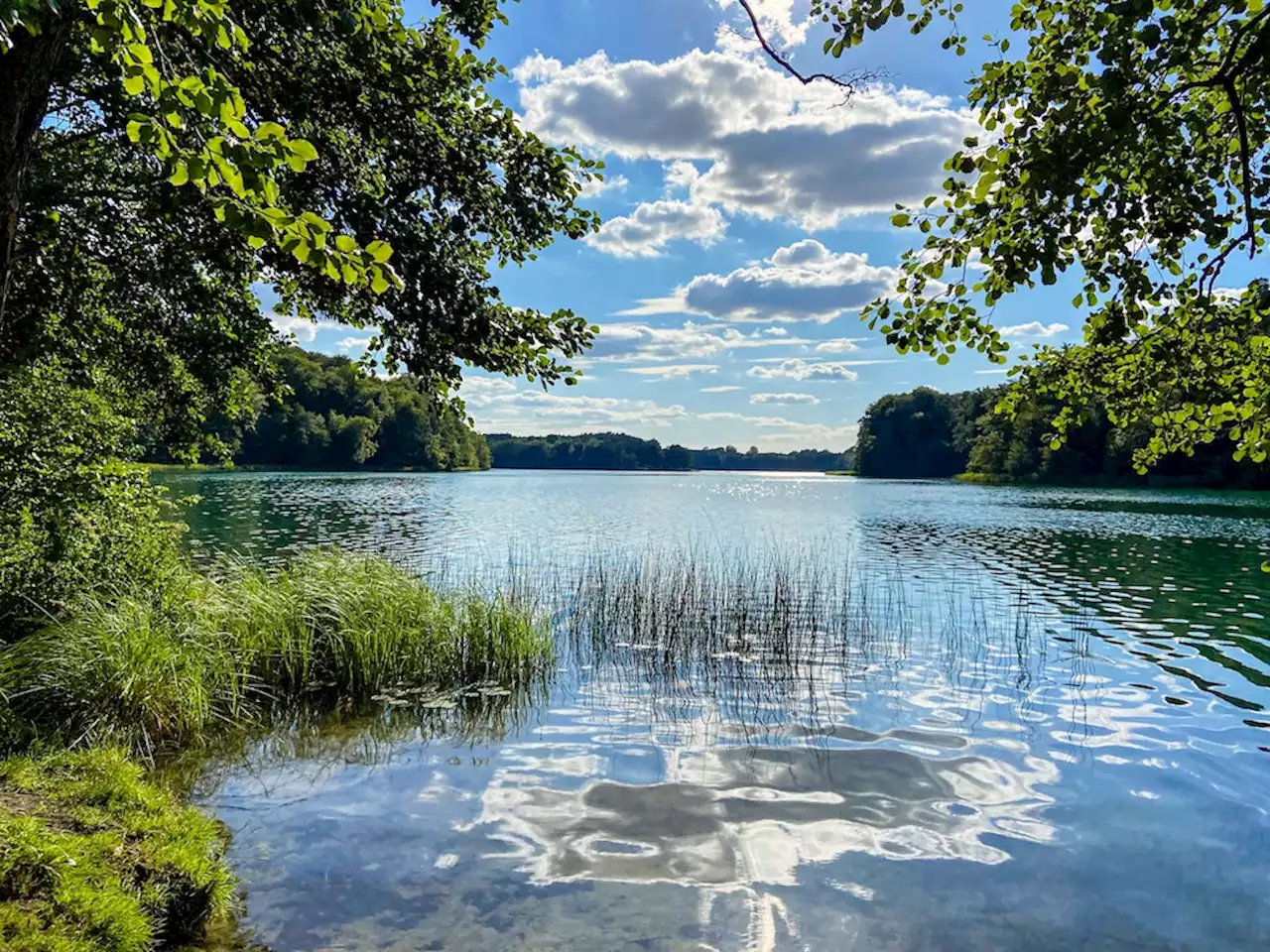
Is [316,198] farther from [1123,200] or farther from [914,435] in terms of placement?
[914,435]

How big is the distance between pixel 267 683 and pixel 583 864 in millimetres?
5114

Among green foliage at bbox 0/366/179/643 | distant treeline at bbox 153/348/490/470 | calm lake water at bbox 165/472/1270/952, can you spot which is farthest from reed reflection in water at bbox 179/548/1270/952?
distant treeline at bbox 153/348/490/470

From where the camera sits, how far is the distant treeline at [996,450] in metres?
72.3

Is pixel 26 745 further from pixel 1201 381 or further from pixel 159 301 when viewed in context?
pixel 1201 381

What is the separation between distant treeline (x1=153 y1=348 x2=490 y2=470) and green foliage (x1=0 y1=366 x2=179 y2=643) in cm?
9892

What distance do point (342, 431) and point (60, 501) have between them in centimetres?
11278

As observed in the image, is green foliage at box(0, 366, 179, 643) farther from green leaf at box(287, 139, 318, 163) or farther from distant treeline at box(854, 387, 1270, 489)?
distant treeline at box(854, 387, 1270, 489)

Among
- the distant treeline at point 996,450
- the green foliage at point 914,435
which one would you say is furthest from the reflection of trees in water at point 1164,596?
the green foliage at point 914,435

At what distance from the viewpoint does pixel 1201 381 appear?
488cm

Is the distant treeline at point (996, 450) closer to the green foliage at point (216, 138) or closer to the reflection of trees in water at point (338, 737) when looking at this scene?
the green foliage at point (216, 138)

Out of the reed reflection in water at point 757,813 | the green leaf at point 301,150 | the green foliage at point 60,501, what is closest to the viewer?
the green leaf at point 301,150

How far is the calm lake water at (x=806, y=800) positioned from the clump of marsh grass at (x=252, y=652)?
77 centimetres

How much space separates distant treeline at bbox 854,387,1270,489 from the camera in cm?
7231

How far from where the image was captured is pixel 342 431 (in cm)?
11488
